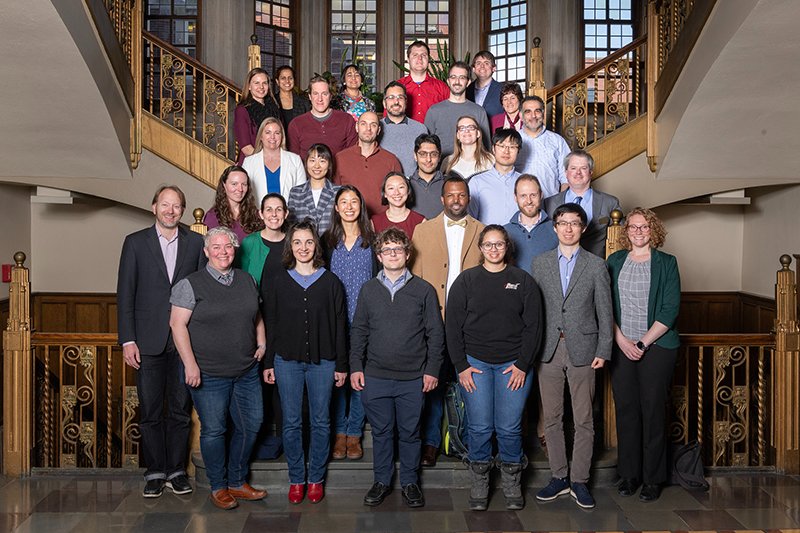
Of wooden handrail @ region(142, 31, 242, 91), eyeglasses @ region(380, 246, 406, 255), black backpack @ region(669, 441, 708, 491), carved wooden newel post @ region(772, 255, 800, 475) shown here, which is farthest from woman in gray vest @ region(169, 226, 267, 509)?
wooden handrail @ region(142, 31, 242, 91)

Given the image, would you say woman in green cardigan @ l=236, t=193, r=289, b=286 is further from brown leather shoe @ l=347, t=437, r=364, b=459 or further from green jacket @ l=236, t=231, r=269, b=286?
brown leather shoe @ l=347, t=437, r=364, b=459

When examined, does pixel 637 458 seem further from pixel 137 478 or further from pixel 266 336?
pixel 137 478

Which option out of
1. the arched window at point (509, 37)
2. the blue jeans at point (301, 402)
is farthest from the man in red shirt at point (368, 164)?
the arched window at point (509, 37)

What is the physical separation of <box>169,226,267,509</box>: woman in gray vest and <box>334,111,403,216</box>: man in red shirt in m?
1.25

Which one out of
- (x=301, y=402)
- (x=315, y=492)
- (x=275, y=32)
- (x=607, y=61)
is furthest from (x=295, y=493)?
(x=275, y=32)

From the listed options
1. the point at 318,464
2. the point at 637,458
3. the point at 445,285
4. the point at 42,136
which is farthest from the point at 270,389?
the point at 42,136

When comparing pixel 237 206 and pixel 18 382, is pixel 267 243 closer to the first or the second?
pixel 237 206

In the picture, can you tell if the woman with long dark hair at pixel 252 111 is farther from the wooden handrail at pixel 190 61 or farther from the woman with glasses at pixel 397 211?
the woman with glasses at pixel 397 211

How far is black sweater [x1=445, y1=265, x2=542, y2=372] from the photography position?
429cm

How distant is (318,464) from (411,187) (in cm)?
178

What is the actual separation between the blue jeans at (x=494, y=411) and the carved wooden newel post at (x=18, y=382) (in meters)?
2.77

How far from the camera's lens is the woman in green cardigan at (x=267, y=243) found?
4.54 m

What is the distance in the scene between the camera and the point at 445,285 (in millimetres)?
4668

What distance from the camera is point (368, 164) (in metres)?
5.37
